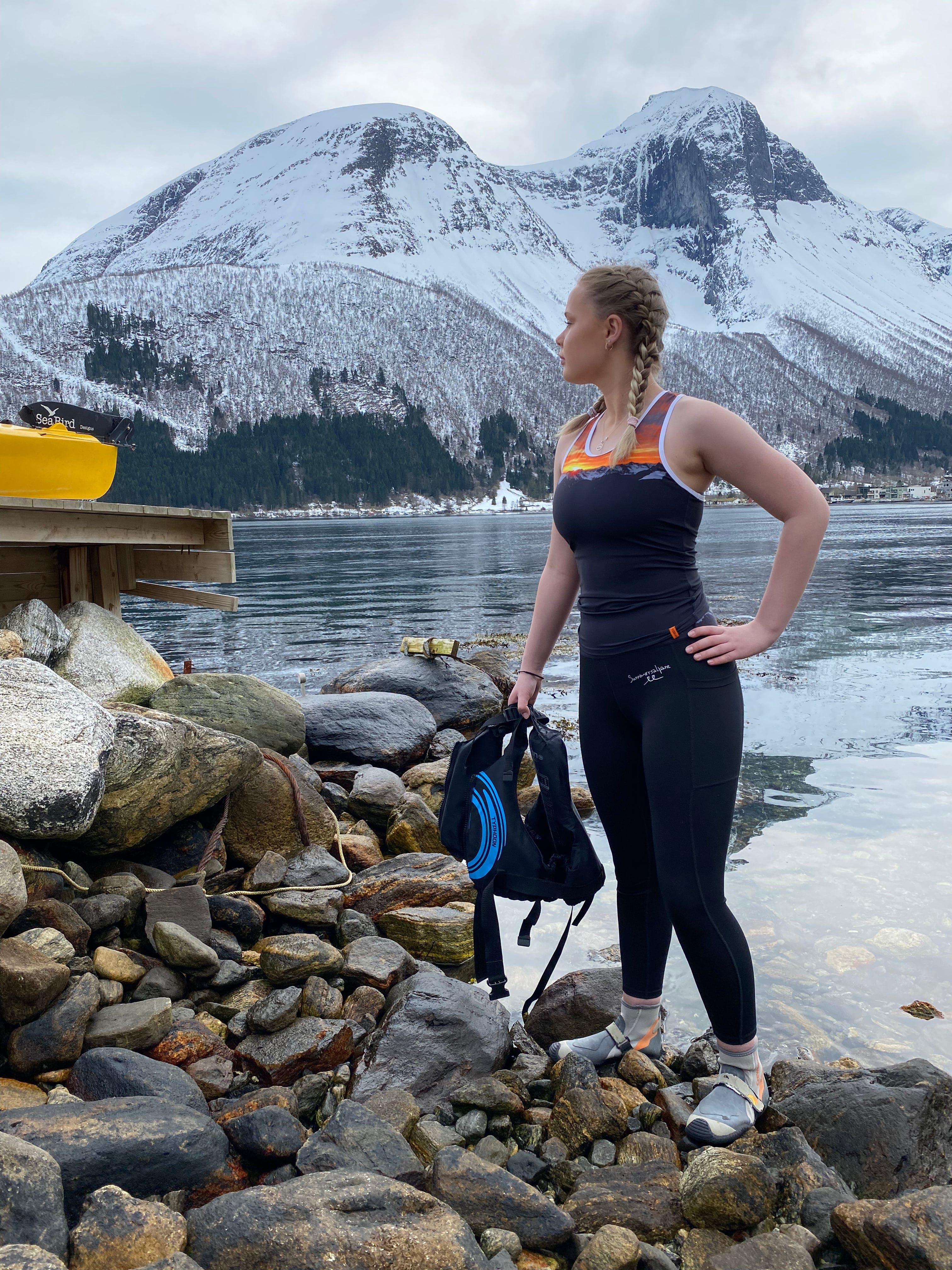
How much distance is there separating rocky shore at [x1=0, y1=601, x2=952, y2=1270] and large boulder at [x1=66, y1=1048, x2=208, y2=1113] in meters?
0.01

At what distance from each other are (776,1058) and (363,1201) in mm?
1838

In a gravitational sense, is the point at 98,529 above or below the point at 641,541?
above

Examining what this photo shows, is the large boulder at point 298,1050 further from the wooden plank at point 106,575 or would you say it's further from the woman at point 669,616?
the wooden plank at point 106,575

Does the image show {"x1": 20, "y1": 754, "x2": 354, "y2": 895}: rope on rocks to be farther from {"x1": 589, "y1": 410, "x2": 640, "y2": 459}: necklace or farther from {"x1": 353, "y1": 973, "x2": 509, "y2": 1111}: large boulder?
{"x1": 589, "y1": 410, "x2": 640, "y2": 459}: necklace

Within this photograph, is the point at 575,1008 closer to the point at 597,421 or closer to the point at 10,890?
the point at 10,890

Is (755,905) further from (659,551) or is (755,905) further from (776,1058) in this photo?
(659,551)

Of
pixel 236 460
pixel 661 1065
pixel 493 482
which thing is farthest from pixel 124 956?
pixel 493 482

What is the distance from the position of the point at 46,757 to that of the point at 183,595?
5.88m

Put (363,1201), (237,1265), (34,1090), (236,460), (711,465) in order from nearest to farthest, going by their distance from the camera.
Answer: (237,1265) → (363,1201) → (711,465) → (34,1090) → (236,460)

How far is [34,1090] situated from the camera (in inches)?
116

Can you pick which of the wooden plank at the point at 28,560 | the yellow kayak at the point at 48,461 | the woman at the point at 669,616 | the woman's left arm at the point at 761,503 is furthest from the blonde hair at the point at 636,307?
the wooden plank at the point at 28,560

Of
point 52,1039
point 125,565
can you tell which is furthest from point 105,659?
point 52,1039

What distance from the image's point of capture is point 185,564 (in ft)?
29.5

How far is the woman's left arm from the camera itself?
2643 mm
